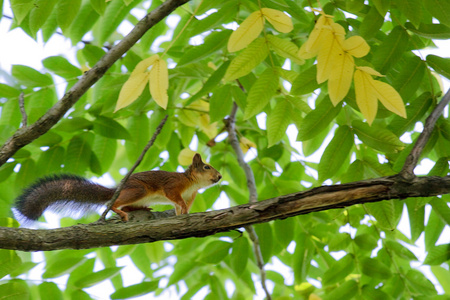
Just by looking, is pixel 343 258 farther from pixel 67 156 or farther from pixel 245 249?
pixel 67 156

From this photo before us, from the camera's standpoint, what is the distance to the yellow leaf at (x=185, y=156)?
14.9ft

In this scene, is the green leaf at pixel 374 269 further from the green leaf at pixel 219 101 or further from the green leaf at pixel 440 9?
the green leaf at pixel 440 9

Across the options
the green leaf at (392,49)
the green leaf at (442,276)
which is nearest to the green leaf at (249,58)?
the green leaf at (392,49)

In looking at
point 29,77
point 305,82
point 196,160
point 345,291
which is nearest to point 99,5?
point 29,77

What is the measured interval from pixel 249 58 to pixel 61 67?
1896mm

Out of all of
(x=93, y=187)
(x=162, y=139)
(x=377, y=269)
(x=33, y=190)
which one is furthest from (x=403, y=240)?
(x=33, y=190)

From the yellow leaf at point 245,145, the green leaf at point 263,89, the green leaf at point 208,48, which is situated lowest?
the green leaf at point 263,89

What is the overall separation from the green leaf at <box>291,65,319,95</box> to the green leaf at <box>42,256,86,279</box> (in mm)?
1964

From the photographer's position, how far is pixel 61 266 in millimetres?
3539

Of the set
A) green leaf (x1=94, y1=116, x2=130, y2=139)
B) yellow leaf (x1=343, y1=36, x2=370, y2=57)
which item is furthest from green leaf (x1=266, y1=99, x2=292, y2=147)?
yellow leaf (x1=343, y1=36, x2=370, y2=57)

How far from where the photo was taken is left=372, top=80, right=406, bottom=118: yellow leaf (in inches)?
88.4

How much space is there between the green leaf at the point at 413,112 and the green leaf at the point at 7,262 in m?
2.55

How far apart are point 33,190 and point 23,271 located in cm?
56

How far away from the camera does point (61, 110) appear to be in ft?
9.25
